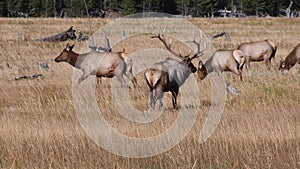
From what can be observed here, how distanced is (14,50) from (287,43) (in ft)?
44.7

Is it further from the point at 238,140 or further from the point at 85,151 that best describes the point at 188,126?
the point at 85,151

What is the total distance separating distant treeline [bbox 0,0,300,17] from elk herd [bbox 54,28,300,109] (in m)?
67.4

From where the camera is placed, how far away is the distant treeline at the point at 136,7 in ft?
291

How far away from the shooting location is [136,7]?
308ft

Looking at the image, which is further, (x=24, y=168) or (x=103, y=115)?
(x=103, y=115)

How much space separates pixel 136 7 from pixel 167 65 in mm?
83595

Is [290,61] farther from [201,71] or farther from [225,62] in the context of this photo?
[201,71]

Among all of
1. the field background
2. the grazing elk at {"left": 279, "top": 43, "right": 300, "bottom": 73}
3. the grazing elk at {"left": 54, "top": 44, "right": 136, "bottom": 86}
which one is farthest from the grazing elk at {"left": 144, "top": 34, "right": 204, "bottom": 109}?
the grazing elk at {"left": 279, "top": 43, "right": 300, "bottom": 73}

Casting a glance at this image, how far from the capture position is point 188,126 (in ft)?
29.7

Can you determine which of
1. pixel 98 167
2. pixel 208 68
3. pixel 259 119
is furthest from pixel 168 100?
pixel 98 167

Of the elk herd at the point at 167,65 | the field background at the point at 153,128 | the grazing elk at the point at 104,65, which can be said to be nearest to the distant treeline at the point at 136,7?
the elk herd at the point at 167,65

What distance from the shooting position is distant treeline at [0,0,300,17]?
88625 millimetres

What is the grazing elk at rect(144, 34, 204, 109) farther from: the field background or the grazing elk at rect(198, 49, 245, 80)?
the grazing elk at rect(198, 49, 245, 80)

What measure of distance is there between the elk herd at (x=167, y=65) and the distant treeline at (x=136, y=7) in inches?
2653
